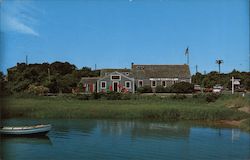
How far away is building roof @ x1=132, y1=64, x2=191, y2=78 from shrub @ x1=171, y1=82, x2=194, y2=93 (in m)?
3.44

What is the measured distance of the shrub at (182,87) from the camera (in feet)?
151

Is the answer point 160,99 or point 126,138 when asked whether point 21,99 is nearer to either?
point 160,99

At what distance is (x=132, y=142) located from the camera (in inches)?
716

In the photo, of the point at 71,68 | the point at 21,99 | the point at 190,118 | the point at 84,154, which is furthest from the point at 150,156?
the point at 71,68

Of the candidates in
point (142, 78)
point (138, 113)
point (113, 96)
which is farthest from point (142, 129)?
point (142, 78)

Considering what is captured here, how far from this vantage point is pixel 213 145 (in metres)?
17.8

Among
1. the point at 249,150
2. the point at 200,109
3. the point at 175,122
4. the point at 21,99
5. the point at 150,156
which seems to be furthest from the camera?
the point at 21,99

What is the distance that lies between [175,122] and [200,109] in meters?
3.45

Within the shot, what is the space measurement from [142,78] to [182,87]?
263 inches

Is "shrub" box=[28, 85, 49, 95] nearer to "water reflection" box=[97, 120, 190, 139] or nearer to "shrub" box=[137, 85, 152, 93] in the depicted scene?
"shrub" box=[137, 85, 152, 93]

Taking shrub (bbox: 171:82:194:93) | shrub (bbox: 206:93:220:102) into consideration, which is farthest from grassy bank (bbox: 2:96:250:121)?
shrub (bbox: 171:82:194:93)

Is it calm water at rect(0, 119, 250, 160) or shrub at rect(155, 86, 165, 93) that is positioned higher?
shrub at rect(155, 86, 165, 93)

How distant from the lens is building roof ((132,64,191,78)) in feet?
164

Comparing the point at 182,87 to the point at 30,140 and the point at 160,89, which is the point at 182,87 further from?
the point at 30,140
